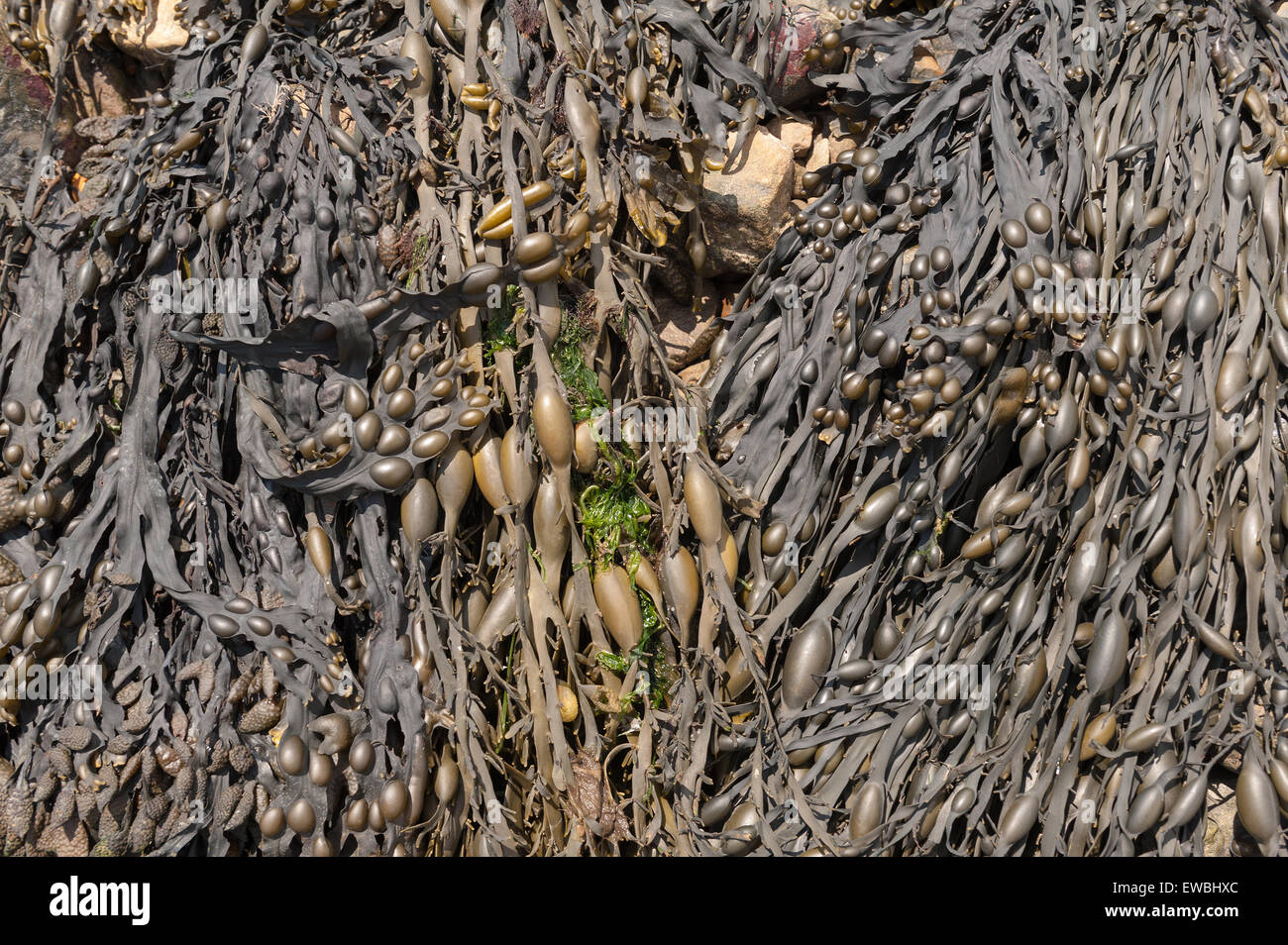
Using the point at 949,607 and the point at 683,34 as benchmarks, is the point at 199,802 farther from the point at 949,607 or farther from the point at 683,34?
the point at 683,34

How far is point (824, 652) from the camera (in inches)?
51.9

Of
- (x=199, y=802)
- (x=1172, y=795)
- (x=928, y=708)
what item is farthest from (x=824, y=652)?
(x=199, y=802)
